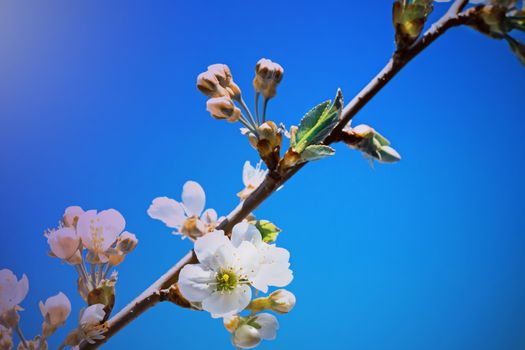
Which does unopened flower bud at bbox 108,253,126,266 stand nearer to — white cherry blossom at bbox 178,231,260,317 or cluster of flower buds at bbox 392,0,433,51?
white cherry blossom at bbox 178,231,260,317

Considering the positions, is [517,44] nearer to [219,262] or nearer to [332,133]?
[332,133]

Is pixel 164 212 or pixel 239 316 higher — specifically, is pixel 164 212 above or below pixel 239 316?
above

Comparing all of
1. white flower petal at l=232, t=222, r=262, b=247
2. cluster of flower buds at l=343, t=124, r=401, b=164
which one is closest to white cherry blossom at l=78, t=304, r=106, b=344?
white flower petal at l=232, t=222, r=262, b=247

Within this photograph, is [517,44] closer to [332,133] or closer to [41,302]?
[332,133]

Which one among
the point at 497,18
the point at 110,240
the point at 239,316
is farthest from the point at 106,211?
the point at 497,18

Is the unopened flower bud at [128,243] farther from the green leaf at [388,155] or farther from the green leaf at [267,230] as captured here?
the green leaf at [388,155]
